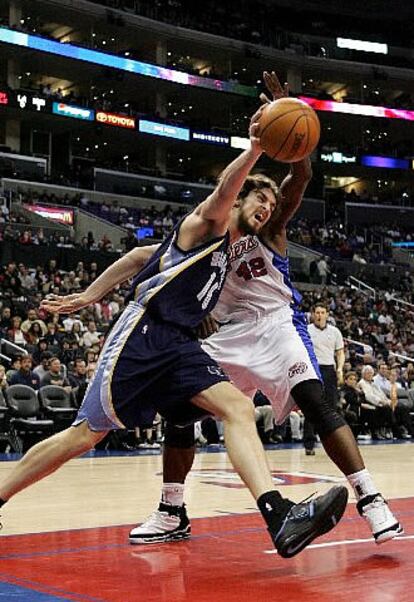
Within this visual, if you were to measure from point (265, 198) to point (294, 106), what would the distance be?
53 centimetres

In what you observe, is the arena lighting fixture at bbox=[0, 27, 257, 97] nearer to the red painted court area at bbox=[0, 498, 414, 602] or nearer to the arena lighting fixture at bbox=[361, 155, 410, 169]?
the arena lighting fixture at bbox=[361, 155, 410, 169]

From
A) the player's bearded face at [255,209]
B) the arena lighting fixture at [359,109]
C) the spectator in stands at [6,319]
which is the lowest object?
the spectator in stands at [6,319]

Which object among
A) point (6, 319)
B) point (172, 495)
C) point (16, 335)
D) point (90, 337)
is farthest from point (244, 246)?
point (6, 319)

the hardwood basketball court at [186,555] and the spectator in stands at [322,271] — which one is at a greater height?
the hardwood basketball court at [186,555]

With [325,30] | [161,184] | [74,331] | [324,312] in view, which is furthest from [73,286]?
[325,30]

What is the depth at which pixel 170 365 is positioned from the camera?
3773mm

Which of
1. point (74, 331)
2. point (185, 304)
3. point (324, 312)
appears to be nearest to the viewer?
point (185, 304)

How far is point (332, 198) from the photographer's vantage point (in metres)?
42.7

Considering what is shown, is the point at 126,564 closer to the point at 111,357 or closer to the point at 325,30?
the point at 111,357

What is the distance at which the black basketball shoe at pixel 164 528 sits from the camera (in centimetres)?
418

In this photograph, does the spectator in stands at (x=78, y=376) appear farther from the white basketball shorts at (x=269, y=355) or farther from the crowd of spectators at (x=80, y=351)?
the white basketball shorts at (x=269, y=355)

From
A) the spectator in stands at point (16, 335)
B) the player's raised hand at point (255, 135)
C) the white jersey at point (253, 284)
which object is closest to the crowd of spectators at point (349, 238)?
the spectator in stands at point (16, 335)

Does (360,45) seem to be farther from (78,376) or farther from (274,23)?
(78,376)

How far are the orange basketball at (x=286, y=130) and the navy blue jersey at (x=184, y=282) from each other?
17.7 inches
